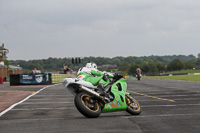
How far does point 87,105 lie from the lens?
29.1 feet

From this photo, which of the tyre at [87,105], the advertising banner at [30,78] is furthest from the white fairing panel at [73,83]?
the advertising banner at [30,78]

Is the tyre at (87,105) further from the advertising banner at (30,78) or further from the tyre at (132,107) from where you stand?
the advertising banner at (30,78)

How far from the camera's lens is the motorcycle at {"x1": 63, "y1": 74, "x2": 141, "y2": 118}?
880 cm

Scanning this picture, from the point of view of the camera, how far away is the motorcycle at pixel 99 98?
8.80 metres

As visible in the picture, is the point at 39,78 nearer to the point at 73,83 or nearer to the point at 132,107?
the point at 132,107

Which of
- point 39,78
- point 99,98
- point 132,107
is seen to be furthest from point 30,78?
point 99,98

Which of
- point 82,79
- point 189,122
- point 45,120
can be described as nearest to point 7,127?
point 45,120

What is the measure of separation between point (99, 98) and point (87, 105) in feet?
1.31

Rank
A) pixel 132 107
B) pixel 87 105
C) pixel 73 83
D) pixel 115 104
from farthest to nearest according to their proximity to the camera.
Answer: pixel 132 107 < pixel 115 104 < pixel 73 83 < pixel 87 105

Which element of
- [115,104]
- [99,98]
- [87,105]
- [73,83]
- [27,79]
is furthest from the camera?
[27,79]

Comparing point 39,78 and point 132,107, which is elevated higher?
point 39,78

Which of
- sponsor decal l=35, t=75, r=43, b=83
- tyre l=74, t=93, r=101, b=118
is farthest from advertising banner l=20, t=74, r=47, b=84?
tyre l=74, t=93, r=101, b=118

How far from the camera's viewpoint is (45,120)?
8953mm

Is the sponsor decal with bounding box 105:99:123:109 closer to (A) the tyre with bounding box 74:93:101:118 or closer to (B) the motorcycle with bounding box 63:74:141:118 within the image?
(B) the motorcycle with bounding box 63:74:141:118
